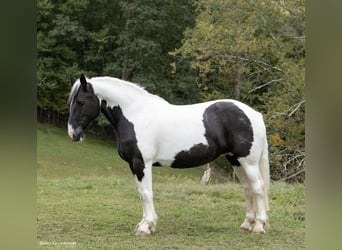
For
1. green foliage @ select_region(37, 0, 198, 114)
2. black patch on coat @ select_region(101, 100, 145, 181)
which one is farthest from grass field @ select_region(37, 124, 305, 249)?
green foliage @ select_region(37, 0, 198, 114)

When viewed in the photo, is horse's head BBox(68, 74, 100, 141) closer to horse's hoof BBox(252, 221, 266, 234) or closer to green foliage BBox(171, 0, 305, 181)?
horse's hoof BBox(252, 221, 266, 234)

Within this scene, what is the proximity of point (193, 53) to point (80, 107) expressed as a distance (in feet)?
24.0

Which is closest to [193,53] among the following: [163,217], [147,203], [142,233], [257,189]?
[163,217]

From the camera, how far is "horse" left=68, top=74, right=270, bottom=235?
3922 millimetres

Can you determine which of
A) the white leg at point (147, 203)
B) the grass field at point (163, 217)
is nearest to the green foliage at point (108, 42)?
the grass field at point (163, 217)

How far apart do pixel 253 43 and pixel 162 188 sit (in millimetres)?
5767

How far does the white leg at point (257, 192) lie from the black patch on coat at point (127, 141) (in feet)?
3.05

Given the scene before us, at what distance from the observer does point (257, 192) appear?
398 cm

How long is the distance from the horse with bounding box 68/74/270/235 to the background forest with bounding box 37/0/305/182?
4731mm

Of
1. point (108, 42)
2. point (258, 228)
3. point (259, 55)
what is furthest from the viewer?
point (108, 42)

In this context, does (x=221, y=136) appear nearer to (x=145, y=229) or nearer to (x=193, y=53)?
(x=145, y=229)

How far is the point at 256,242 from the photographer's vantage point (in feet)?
12.6

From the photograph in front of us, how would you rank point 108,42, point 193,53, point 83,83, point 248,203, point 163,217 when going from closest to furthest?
point 83,83 → point 248,203 → point 163,217 → point 193,53 → point 108,42
